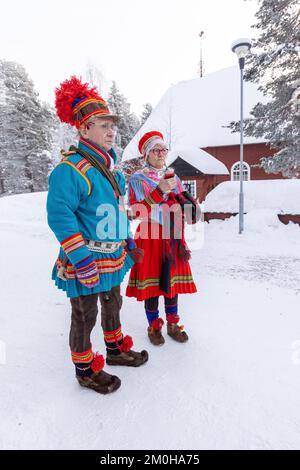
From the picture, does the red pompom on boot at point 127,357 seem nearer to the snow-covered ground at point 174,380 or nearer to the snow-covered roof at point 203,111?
the snow-covered ground at point 174,380

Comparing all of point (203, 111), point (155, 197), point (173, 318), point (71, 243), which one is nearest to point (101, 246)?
point (71, 243)

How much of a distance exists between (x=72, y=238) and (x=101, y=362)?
0.95 metres

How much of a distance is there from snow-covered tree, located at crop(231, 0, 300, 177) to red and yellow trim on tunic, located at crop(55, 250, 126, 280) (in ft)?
29.7

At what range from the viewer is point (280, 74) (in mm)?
9016

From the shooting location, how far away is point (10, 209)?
15039 mm

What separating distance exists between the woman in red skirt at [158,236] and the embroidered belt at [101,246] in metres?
0.54

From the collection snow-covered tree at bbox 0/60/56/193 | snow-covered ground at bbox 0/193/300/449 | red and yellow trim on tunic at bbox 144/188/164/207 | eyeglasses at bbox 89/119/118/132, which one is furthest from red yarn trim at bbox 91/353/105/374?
Result: snow-covered tree at bbox 0/60/56/193

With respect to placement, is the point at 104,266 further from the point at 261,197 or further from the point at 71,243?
the point at 261,197

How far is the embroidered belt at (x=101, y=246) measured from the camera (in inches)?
73.6

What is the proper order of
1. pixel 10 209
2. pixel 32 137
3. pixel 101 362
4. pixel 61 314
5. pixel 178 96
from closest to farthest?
pixel 101 362 < pixel 61 314 < pixel 10 209 < pixel 178 96 < pixel 32 137

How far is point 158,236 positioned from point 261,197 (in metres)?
7.69

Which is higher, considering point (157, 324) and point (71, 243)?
point (71, 243)

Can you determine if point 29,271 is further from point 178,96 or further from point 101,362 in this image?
point 178,96
